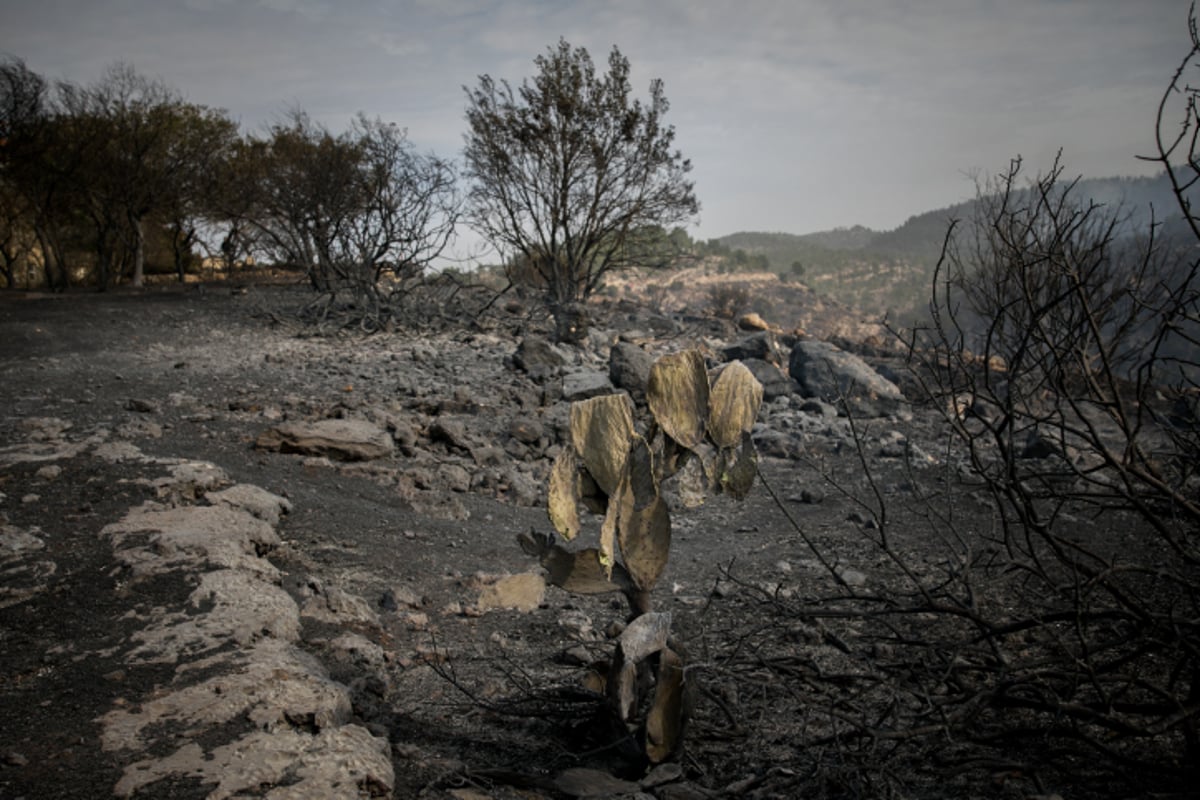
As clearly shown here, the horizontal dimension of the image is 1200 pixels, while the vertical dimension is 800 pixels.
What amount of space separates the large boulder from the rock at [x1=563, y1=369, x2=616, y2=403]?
2.88 m

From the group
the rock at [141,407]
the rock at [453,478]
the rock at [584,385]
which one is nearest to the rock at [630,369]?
the rock at [584,385]

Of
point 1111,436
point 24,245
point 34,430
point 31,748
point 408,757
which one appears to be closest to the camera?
point 31,748

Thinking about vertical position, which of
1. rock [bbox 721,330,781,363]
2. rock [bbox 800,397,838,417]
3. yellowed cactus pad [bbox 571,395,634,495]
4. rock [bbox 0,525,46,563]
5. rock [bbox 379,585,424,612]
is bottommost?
rock [bbox 379,585,424,612]

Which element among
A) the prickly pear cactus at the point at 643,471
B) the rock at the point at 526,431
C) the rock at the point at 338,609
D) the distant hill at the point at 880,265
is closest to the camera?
the prickly pear cactus at the point at 643,471

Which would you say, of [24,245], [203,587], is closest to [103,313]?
[203,587]

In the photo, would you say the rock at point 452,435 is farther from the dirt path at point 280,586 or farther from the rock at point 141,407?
the rock at point 141,407

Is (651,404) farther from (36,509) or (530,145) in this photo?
(530,145)

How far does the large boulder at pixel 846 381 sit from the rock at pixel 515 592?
706 centimetres

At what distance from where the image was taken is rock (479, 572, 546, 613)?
2291 mm

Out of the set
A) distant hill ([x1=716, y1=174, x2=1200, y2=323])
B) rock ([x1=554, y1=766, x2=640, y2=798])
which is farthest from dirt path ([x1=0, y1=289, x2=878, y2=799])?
distant hill ([x1=716, y1=174, x2=1200, y2=323])

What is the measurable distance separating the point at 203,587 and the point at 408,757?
1151mm

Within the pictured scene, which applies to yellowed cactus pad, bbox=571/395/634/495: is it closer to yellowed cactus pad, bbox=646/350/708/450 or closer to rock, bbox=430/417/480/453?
yellowed cactus pad, bbox=646/350/708/450

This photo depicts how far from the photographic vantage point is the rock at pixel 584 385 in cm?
733

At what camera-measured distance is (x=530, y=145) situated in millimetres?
12844
